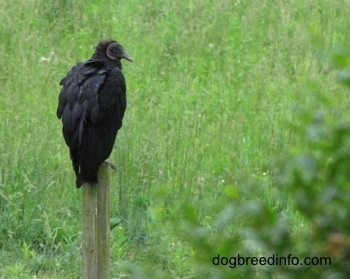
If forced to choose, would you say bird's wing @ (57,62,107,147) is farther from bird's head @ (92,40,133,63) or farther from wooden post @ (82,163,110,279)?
wooden post @ (82,163,110,279)

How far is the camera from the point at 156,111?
21.9 ft

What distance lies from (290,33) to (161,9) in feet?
3.69

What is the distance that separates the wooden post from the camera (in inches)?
149

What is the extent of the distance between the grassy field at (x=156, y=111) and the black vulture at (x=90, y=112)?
44 centimetres

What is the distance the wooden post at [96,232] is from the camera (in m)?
3.78

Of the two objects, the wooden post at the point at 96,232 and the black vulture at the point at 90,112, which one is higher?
the black vulture at the point at 90,112

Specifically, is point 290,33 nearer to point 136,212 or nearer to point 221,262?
point 136,212

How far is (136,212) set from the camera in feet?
17.9

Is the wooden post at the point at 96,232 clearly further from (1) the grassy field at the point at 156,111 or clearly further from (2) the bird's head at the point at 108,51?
(2) the bird's head at the point at 108,51

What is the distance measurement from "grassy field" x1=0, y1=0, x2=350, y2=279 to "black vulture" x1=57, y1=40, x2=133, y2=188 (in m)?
0.44

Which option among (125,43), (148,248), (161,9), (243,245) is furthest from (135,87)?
(243,245)

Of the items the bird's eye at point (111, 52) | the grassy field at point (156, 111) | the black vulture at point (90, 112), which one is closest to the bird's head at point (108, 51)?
the bird's eye at point (111, 52)

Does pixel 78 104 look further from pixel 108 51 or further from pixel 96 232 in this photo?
pixel 96 232

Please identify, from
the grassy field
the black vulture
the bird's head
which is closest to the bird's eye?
the bird's head
